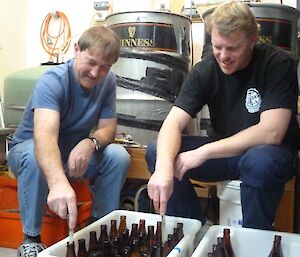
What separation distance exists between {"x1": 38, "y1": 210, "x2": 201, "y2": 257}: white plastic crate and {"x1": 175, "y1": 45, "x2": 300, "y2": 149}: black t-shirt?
13.9 inches

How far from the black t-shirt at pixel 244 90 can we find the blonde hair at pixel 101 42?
0.26 meters

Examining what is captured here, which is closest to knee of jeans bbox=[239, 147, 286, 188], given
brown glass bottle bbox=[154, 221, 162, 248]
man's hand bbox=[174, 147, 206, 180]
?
man's hand bbox=[174, 147, 206, 180]

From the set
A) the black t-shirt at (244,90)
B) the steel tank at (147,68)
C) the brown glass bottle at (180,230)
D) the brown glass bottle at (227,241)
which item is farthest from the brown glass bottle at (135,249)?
the steel tank at (147,68)

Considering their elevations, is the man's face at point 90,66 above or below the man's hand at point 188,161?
above

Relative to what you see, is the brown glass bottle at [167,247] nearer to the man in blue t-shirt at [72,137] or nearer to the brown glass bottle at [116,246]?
the brown glass bottle at [116,246]

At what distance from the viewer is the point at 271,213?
3.60ft

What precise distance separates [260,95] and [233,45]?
187mm

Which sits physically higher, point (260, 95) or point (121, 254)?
point (260, 95)

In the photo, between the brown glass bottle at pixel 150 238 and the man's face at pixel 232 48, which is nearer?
the brown glass bottle at pixel 150 238

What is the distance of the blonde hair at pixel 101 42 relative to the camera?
1234 millimetres

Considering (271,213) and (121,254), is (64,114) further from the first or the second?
(271,213)

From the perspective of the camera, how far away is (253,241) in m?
1.00

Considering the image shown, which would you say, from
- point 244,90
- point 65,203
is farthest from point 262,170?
point 65,203

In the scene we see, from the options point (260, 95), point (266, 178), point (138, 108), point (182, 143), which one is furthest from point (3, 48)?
point (266, 178)
